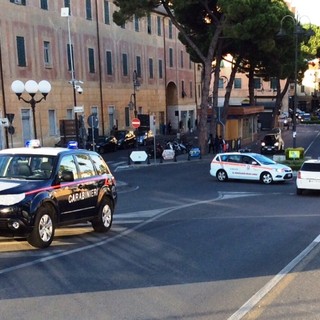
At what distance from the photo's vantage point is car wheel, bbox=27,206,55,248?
9.12 meters

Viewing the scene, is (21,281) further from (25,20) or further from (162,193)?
(25,20)

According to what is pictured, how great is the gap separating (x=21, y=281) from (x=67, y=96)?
4105 cm

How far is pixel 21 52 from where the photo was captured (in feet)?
135

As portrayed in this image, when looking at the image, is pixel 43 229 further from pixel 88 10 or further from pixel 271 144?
pixel 88 10

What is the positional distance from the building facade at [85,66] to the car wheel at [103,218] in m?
18.9

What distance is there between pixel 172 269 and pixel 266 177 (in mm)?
19043

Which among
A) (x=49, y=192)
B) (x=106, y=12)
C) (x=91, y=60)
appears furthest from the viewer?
(x=106, y=12)

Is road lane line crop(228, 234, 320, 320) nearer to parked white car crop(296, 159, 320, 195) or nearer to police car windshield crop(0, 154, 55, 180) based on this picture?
police car windshield crop(0, 154, 55, 180)

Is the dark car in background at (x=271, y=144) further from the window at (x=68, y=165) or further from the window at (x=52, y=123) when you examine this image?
the window at (x=68, y=165)

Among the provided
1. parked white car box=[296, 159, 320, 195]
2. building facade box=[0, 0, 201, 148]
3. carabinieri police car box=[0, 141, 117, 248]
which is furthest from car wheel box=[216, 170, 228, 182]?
carabinieri police car box=[0, 141, 117, 248]

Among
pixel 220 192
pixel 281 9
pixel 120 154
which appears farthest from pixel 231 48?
pixel 220 192

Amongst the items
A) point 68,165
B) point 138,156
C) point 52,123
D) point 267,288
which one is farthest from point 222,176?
point 52,123

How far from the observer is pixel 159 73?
219 ft

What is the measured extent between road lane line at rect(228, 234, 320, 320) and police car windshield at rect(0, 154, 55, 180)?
4.37 meters
